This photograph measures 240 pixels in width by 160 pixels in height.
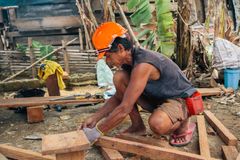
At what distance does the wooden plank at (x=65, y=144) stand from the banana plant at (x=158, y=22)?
423cm

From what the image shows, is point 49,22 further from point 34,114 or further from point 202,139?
point 202,139

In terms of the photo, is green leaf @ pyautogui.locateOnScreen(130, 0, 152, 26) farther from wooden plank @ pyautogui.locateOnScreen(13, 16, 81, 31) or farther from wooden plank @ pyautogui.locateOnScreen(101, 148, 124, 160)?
wooden plank @ pyautogui.locateOnScreen(101, 148, 124, 160)

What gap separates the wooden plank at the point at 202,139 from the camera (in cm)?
332

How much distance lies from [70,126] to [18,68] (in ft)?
15.4

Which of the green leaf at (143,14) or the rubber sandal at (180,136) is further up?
the green leaf at (143,14)

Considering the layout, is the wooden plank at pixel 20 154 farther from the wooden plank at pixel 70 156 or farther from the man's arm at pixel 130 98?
the wooden plank at pixel 70 156

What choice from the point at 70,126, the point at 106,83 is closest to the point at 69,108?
the point at 70,126

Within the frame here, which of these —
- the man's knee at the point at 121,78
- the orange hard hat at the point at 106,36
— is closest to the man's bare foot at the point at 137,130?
the man's knee at the point at 121,78

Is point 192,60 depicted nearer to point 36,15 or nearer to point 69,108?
point 69,108

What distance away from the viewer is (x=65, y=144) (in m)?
2.11

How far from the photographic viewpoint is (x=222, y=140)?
3945mm

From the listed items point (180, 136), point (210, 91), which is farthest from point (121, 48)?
point (210, 91)

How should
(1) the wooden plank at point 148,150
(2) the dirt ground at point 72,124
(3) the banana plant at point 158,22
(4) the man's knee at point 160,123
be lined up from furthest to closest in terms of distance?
1. (3) the banana plant at point 158,22
2. (2) the dirt ground at point 72,124
3. (4) the man's knee at point 160,123
4. (1) the wooden plank at point 148,150

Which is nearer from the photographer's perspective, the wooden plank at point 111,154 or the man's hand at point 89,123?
the wooden plank at point 111,154
